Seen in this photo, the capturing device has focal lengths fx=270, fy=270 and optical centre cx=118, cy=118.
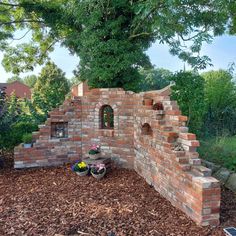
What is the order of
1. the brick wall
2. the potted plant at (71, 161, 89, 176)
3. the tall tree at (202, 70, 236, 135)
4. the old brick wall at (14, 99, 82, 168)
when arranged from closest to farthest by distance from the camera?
the brick wall < the potted plant at (71, 161, 89, 176) < the old brick wall at (14, 99, 82, 168) < the tall tree at (202, 70, 236, 135)

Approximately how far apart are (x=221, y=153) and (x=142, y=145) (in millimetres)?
1887

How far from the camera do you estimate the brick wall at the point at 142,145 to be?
12.8ft

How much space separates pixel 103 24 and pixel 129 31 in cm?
75

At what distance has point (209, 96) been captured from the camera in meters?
9.38

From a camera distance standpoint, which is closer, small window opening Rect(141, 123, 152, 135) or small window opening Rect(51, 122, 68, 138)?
small window opening Rect(141, 123, 152, 135)

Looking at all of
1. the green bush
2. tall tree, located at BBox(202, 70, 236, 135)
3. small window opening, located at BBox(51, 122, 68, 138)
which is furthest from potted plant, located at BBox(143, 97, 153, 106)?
the green bush

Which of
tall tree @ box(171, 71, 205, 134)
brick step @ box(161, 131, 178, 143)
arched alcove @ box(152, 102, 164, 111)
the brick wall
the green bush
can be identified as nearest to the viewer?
the brick wall

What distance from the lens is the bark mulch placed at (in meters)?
3.69

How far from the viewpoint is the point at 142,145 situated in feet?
19.4

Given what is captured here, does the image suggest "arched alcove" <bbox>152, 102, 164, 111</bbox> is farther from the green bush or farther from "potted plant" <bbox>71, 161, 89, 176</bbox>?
the green bush

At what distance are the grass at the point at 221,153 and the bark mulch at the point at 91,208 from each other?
751 mm

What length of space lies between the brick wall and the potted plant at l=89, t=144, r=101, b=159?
0.19 meters

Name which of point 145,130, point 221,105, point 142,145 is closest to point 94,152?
point 142,145

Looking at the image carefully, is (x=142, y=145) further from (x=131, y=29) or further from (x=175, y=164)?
(x=131, y=29)
